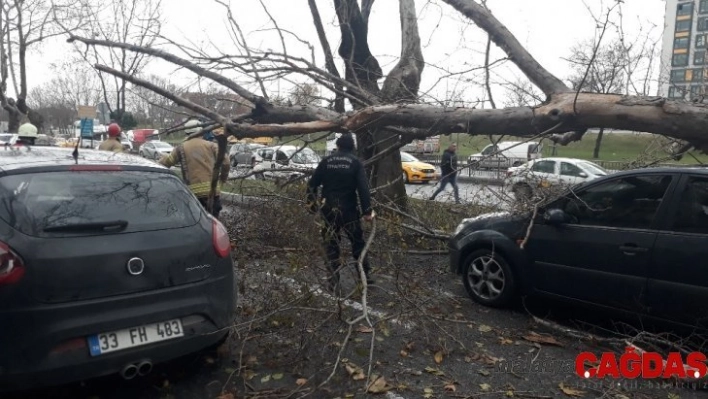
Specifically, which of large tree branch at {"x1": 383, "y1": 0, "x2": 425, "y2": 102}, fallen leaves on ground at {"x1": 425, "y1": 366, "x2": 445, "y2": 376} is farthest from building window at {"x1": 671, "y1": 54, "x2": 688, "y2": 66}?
fallen leaves on ground at {"x1": 425, "y1": 366, "x2": 445, "y2": 376}

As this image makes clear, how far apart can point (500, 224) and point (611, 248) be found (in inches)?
47.4

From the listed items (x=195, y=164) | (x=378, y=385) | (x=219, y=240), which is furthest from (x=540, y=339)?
(x=195, y=164)

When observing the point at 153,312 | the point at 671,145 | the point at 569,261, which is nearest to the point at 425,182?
the point at 671,145

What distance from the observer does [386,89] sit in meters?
8.27

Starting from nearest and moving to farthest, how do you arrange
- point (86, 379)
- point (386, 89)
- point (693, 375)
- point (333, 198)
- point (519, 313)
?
point (86, 379), point (693, 375), point (519, 313), point (333, 198), point (386, 89)

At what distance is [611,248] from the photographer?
15.2ft

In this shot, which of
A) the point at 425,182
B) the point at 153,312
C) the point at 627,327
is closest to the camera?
the point at 153,312

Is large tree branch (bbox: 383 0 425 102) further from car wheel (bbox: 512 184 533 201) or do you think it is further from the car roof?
the car roof

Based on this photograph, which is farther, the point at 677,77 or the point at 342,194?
the point at 677,77

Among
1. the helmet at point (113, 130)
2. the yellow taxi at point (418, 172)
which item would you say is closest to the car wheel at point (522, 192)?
the helmet at point (113, 130)

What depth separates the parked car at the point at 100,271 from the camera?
3.02 m

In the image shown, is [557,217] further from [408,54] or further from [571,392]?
[408,54]

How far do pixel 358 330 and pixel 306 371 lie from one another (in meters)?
0.83

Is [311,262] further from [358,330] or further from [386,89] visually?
[386,89]
